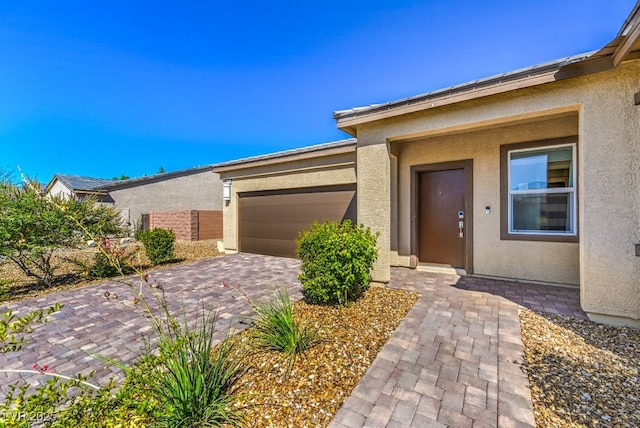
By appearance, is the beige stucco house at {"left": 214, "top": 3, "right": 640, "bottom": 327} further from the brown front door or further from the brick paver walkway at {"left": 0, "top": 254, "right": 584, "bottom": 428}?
the brick paver walkway at {"left": 0, "top": 254, "right": 584, "bottom": 428}

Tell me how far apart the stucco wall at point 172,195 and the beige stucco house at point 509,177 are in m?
8.83

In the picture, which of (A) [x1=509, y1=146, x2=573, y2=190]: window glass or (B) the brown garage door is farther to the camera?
(B) the brown garage door

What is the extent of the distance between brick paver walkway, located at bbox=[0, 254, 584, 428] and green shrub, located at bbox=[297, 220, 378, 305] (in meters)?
1.02

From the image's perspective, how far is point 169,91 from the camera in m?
15.8

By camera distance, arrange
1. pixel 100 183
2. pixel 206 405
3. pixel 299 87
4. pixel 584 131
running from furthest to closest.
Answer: pixel 100 183 → pixel 299 87 → pixel 584 131 → pixel 206 405

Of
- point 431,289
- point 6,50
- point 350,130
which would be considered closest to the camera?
point 431,289

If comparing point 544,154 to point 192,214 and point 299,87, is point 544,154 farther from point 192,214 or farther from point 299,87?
point 192,214

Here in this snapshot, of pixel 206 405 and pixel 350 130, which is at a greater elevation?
pixel 350 130

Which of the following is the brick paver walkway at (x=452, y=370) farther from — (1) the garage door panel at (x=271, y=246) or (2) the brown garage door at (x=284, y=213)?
(1) the garage door panel at (x=271, y=246)

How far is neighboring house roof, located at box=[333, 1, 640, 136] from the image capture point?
3197mm

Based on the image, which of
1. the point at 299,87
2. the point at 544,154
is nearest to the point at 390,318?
the point at 544,154

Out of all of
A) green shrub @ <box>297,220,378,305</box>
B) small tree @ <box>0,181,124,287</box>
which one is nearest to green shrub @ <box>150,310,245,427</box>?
green shrub @ <box>297,220,378,305</box>

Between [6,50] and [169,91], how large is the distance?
746 centimetres

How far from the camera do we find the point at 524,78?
156 inches
